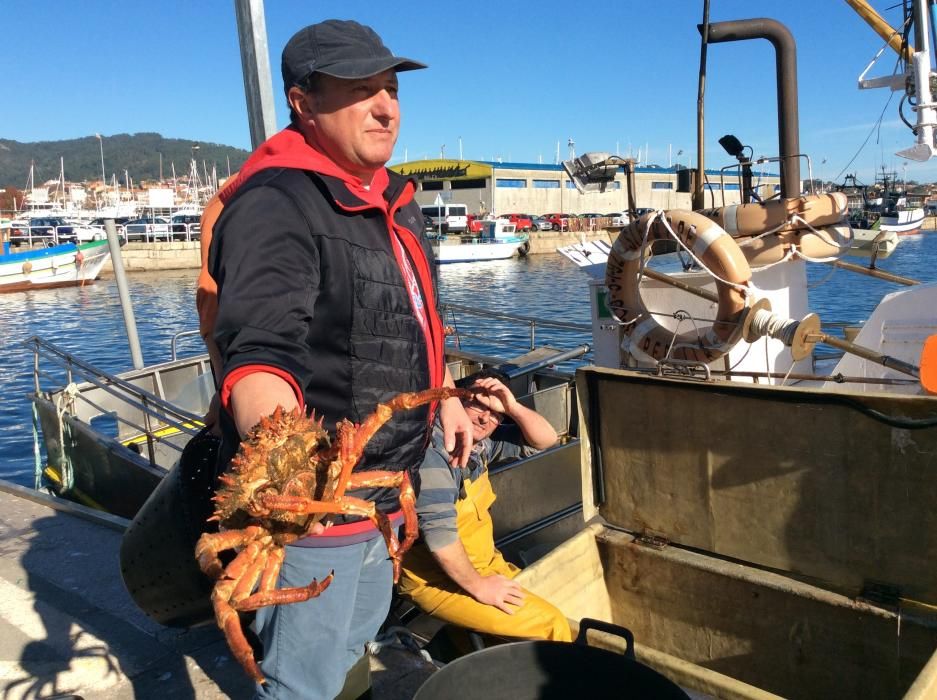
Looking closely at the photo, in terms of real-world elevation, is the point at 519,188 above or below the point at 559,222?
above

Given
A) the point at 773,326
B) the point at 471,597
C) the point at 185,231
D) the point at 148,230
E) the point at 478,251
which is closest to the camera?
the point at 471,597

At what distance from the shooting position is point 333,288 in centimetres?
194

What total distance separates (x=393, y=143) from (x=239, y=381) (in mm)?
913

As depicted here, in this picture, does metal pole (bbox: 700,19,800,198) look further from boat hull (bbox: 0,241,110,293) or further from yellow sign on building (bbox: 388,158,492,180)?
yellow sign on building (bbox: 388,158,492,180)

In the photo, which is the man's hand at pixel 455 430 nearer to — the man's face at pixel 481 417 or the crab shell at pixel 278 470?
the man's face at pixel 481 417

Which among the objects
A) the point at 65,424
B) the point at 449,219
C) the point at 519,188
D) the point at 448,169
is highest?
the point at 448,169

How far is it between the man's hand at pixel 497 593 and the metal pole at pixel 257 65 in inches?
97.8

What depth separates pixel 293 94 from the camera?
208 cm

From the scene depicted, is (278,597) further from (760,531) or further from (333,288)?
(760,531)

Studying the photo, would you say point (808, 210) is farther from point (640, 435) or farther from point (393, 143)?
point (393, 143)

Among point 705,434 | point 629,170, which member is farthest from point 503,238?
point 705,434

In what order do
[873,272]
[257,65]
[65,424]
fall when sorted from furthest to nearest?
1. [65,424]
2. [873,272]
3. [257,65]

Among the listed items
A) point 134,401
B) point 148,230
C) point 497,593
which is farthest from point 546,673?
point 148,230

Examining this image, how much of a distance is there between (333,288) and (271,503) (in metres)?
0.61
